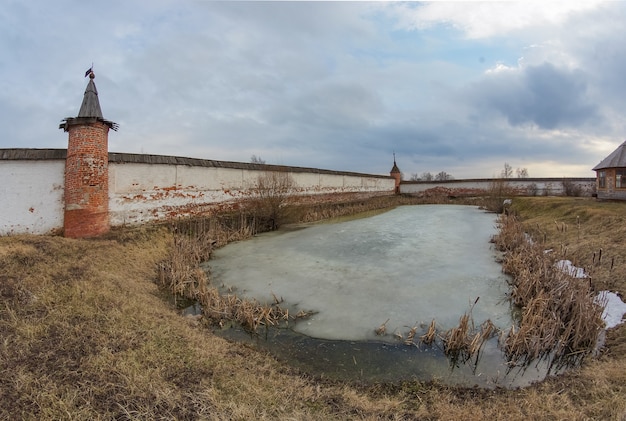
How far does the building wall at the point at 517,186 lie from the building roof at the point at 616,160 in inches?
468

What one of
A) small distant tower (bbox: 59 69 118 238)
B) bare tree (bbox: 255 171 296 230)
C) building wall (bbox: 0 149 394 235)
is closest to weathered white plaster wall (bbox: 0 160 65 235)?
building wall (bbox: 0 149 394 235)

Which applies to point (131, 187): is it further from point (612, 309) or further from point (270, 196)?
point (612, 309)

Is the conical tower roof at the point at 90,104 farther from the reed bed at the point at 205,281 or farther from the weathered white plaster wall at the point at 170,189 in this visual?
the reed bed at the point at 205,281

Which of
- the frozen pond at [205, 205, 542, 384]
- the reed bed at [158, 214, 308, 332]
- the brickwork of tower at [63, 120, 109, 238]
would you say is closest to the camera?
the frozen pond at [205, 205, 542, 384]

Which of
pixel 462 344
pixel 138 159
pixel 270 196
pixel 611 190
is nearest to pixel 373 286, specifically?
pixel 462 344

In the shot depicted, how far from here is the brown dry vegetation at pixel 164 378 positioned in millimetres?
2658

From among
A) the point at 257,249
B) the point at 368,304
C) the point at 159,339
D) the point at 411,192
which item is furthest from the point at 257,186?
the point at 411,192

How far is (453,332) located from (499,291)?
260cm

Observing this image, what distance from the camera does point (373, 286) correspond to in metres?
6.21

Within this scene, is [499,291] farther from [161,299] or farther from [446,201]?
[446,201]

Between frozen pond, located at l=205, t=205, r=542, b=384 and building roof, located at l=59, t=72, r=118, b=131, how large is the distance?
14.1 feet

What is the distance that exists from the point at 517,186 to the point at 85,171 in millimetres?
31113

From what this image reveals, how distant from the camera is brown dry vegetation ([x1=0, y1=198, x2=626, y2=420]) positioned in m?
2.66

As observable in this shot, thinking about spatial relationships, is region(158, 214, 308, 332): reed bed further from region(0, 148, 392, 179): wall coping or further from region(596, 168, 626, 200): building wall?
region(596, 168, 626, 200): building wall
